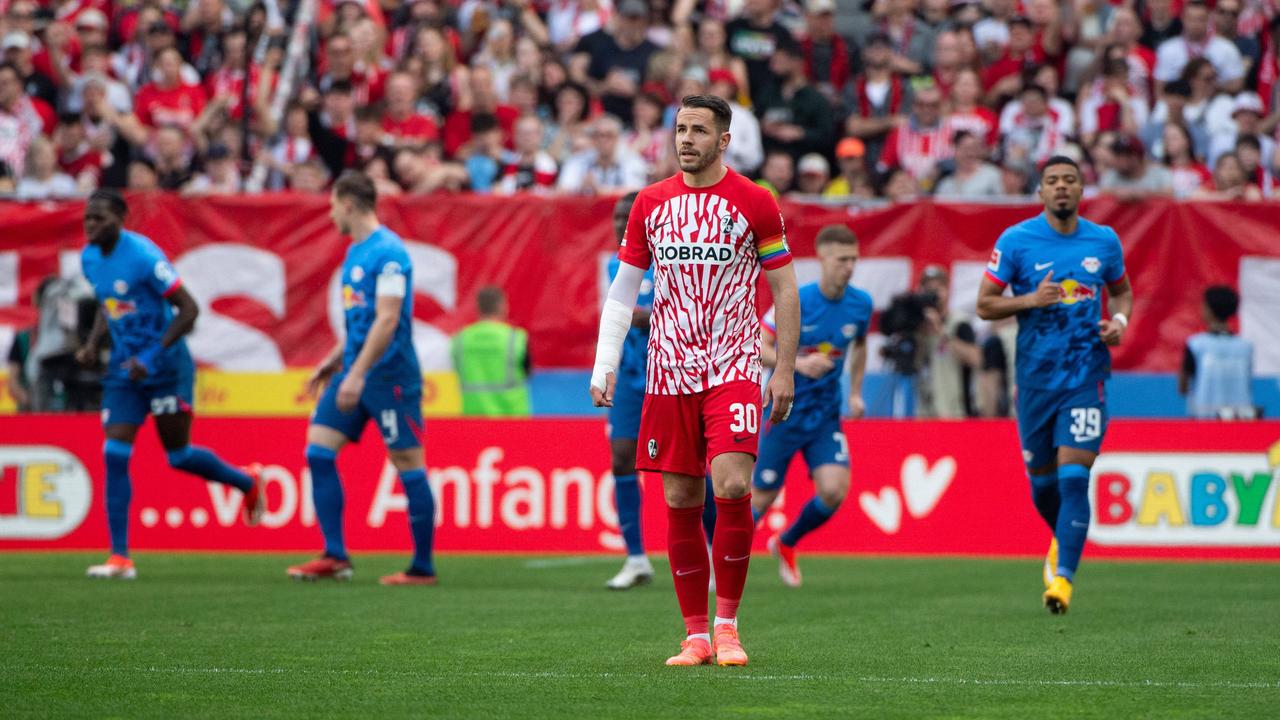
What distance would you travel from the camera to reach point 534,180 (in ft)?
60.3

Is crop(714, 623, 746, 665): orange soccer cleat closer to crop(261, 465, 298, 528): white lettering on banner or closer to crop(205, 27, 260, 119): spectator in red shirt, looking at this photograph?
crop(261, 465, 298, 528): white lettering on banner

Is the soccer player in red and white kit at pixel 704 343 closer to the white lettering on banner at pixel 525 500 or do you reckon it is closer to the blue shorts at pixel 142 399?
the blue shorts at pixel 142 399

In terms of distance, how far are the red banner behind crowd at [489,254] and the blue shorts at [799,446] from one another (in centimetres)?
564

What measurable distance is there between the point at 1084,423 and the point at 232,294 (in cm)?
1005

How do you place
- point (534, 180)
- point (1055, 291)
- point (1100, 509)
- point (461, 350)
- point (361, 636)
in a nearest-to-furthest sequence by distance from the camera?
point (361, 636) < point (1055, 291) < point (1100, 509) < point (461, 350) < point (534, 180)

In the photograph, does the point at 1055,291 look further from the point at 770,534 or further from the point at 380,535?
the point at 380,535

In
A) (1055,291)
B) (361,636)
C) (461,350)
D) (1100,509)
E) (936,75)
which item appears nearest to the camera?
(361,636)

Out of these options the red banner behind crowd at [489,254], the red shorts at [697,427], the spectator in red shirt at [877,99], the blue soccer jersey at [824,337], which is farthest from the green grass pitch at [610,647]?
the spectator in red shirt at [877,99]

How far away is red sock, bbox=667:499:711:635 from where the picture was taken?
24.3 feet

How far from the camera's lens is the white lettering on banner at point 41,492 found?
14.8m

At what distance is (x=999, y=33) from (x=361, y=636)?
1425 centimetres

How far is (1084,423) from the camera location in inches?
390

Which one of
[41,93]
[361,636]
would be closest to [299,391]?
[41,93]

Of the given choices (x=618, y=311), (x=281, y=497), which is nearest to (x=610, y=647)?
(x=618, y=311)
